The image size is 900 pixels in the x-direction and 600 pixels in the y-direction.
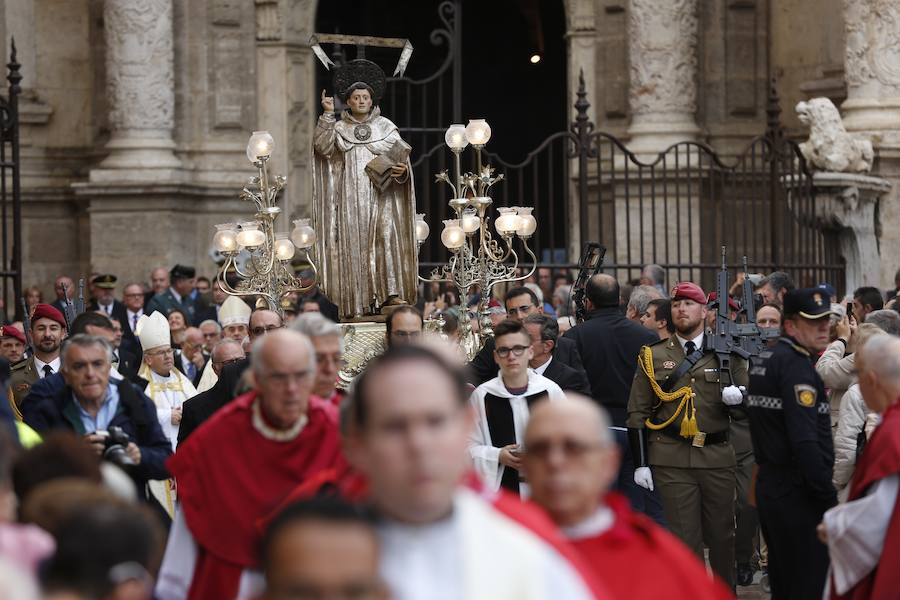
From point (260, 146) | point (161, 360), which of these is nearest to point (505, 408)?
point (161, 360)

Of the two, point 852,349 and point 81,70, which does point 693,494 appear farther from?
point 81,70

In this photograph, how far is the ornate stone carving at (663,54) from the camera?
19.9 m

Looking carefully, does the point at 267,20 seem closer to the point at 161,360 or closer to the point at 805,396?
the point at 161,360

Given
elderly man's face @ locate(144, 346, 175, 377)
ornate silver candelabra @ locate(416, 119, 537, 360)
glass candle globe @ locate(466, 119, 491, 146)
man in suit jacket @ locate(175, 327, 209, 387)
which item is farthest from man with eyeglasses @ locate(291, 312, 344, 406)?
glass candle globe @ locate(466, 119, 491, 146)

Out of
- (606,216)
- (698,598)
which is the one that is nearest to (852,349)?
(698,598)

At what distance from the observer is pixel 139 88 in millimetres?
19719

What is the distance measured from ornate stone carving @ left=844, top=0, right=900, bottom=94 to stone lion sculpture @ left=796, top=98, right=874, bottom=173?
0.76 metres

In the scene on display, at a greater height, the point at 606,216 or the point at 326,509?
the point at 606,216

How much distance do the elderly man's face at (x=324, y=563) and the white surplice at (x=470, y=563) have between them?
167 millimetres

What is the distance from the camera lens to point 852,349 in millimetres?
9969

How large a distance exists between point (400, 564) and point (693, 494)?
6391 millimetres

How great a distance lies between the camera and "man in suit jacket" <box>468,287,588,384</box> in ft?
31.2

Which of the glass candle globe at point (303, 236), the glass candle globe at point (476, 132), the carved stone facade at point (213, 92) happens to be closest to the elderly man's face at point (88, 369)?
the glass candle globe at point (303, 236)

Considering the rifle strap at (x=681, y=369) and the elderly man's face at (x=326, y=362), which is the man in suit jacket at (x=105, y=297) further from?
the elderly man's face at (x=326, y=362)
